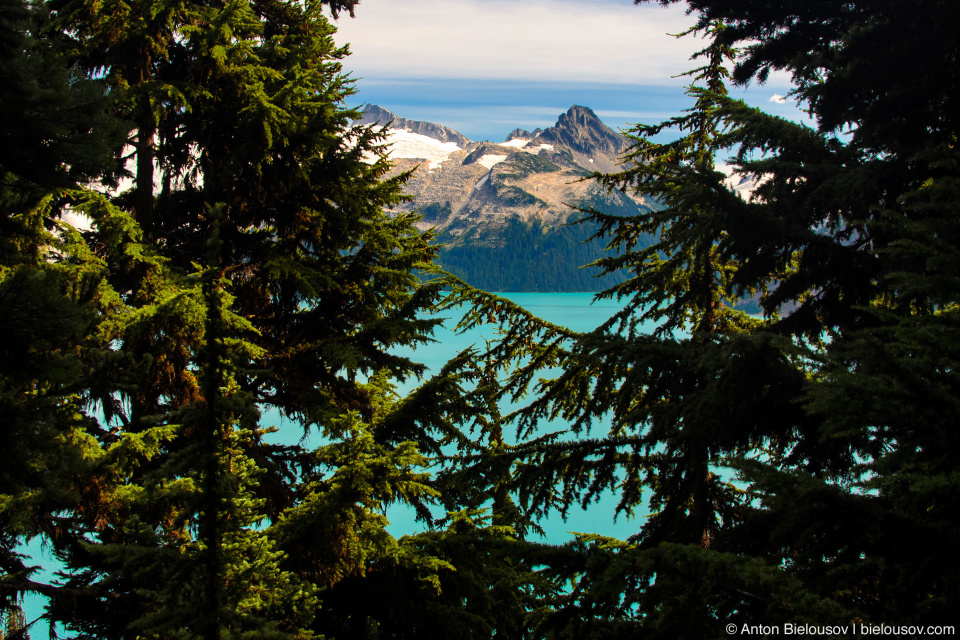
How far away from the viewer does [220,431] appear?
9.40ft

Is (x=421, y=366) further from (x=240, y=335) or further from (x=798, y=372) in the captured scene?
(x=798, y=372)

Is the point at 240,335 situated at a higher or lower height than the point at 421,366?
higher

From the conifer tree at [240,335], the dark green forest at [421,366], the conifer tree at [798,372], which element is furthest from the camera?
the conifer tree at [240,335]

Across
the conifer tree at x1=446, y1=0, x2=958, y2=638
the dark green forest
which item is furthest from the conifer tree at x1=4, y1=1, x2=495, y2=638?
the conifer tree at x1=446, y1=0, x2=958, y2=638

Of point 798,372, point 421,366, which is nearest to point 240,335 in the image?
point 421,366

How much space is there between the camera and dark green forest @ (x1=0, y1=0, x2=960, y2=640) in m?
2.56

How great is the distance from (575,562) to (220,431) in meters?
2.13

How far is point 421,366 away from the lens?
7715mm

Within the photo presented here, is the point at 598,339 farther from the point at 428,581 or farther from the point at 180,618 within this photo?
the point at 180,618

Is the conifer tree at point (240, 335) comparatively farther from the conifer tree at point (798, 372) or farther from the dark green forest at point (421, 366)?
the conifer tree at point (798, 372)

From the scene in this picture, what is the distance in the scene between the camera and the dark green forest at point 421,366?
2.56 metres

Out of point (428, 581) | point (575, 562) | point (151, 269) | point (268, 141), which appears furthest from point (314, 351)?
point (575, 562)

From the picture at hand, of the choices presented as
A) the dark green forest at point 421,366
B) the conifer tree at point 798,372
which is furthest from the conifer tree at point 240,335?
the conifer tree at point 798,372

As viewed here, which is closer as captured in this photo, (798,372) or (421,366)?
(798,372)
